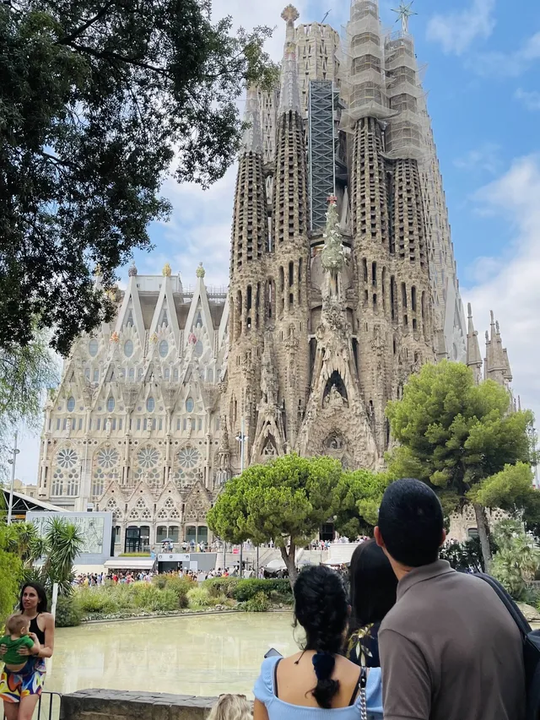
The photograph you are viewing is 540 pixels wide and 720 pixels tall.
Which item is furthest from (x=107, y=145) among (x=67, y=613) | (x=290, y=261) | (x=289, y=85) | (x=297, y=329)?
(x=289, y=85)

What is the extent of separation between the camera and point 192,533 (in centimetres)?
5412

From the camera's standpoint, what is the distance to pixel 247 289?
5231 cm

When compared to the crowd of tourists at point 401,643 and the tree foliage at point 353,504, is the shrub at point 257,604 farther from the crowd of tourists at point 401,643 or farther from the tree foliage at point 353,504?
the crowd of tourists at point 401,643

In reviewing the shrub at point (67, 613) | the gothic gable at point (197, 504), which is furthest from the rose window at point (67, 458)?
the shrub at point (67, 613)

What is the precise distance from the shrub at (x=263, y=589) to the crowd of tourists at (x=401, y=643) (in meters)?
23.5

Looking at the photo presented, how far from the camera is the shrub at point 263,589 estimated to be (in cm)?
2559

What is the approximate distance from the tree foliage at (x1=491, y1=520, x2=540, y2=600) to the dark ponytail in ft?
69.5

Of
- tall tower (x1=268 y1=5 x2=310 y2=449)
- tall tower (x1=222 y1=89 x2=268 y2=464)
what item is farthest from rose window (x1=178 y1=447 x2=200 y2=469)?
tall tower (x1=268 y1=5 x2=310 y2=449)

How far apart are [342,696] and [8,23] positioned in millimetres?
8548

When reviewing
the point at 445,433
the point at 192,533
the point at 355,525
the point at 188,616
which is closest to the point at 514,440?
the point at 445,433

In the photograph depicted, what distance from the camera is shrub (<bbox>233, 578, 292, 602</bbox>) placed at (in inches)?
1008

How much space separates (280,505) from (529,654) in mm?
24385

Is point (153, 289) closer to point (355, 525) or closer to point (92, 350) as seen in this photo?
point (92, 350)

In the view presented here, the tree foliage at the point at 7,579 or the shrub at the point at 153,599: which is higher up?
the tree foliage at the point at 7,579
